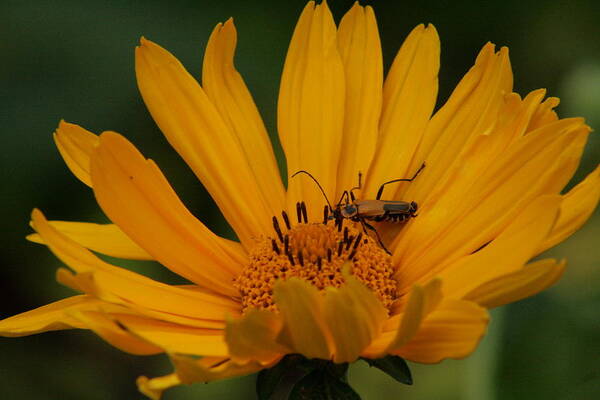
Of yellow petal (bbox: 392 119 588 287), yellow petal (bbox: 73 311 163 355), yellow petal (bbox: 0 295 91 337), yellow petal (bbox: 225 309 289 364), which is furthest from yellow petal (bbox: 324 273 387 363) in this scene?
yellow petal (bbox: 0 295 91 337)

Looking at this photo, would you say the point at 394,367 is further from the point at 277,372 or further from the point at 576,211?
the point at 576,211

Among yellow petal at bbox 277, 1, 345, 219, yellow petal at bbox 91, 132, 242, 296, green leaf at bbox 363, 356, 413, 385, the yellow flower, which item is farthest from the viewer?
yellow petal at bbox 277, 1, 345, 219

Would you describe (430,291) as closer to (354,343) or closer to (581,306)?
(354,343)

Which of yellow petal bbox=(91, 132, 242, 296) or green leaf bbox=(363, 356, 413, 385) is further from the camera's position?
yellow petal bbox=(91, 132, 242, 296)

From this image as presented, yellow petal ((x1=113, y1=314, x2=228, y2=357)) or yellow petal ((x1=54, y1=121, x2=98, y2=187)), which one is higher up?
yellow petal ((x1=54, y1=121, x2=98, y2=187))

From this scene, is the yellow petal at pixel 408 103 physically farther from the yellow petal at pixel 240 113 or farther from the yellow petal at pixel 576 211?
the yellow petal at pixel 576 211

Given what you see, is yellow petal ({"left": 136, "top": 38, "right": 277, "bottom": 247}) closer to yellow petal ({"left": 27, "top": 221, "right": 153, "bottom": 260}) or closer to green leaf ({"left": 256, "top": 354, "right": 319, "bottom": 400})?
yellow petal ({"left": 27, "top": 221, "right": 153, "bottom": 260})
